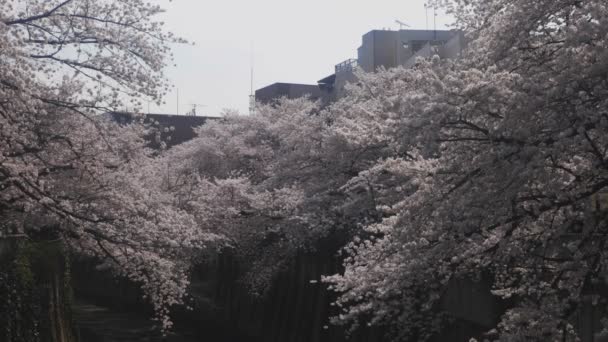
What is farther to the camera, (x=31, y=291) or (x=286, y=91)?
(x=286, y=91)

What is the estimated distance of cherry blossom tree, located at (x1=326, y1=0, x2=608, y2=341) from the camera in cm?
864

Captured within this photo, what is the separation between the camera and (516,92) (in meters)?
9.01

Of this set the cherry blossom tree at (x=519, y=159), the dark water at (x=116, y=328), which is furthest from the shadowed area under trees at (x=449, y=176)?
the dark water at (x=116, y=328)

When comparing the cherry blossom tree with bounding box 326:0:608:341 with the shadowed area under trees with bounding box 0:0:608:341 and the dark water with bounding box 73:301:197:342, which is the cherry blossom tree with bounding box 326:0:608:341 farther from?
the dark water with bounding box 73:301:197:342

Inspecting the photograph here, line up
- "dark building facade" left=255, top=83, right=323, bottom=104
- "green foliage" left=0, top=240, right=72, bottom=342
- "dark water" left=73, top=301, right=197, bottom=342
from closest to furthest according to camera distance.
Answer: "green foliage" left=0, top=240, right=72, bottom=342 → "dark water" left=73, top=301, right=197, bottom=342 → "dark building facade" left=255, top=83, right=323, bottom=104

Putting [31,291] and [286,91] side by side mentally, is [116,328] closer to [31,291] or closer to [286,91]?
[31,291]

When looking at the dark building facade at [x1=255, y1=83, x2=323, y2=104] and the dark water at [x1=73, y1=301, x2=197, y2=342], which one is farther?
the dark building facade at [x1=255, y1=83, x2=323, y2=104]

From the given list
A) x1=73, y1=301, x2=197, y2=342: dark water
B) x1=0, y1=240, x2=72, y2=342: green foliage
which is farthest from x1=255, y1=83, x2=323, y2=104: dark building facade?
x1=0, y1=240, x2=72, y2=342: green foliage

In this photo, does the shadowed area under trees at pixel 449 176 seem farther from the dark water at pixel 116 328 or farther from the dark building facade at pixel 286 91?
the dark building facade at pixel 286 91

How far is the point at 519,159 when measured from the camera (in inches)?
346

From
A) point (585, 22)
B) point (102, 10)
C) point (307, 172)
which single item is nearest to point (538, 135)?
point (585, 22)

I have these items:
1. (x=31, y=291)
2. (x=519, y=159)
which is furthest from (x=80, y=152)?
(x=519, y=159)

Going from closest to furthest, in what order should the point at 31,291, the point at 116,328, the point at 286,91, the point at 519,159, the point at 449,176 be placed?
1. the point at 519,159
2. the point at 449,176
3. the point at 31,291
4. the point at 116,328
5. the point at 286,91

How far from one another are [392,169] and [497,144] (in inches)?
133
